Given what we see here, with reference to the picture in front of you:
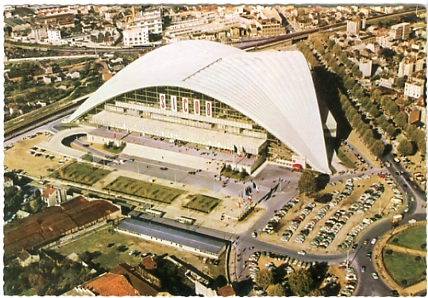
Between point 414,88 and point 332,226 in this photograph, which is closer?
point 332,226

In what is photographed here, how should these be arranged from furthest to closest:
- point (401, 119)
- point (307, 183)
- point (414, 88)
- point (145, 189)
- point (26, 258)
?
point (414, 88), point (401, 119), point (145, 189), point (307, 183), point (26, 258)

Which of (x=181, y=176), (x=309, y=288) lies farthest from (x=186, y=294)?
(x=181, y=176)

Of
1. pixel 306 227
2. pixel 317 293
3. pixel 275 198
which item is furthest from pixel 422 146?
pixel 317 293

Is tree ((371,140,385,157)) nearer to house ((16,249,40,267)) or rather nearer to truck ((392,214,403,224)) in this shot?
truck ((392,214,403,224))

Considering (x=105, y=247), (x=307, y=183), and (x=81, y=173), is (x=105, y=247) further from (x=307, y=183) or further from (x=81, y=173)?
(x=307, y=183)

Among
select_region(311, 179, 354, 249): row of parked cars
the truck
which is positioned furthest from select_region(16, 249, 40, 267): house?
the truck

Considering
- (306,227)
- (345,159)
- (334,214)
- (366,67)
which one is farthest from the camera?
(366,67)

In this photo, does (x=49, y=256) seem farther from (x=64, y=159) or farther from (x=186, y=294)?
(x=64, y=159)
